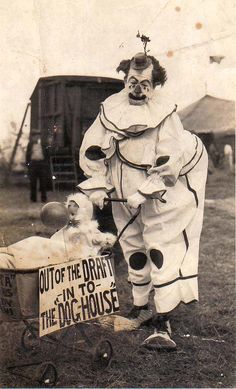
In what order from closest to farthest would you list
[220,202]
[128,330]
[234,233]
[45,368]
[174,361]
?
[45,368], [174,361], [128,330], [234,233], [220,202]

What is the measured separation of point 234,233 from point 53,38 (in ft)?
9.95

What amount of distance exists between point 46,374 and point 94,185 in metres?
1.00

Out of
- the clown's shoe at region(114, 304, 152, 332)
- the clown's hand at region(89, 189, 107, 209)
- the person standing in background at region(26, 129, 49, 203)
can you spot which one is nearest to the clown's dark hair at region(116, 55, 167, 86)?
the clown's hand at region(89, 189, 107, 209)

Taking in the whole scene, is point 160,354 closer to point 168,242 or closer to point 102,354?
point 102,354

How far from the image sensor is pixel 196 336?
322cm

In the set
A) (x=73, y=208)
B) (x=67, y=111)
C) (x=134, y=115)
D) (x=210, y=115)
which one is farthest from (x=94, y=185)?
(x=210, y=115)

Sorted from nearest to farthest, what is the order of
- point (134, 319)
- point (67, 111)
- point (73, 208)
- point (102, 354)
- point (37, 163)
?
1. point (102, 354)
2. point (73, 208)
3. point (134, 319)
4. point (67, 111)
5. point (37, 163)

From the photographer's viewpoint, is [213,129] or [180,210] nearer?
[180,210]

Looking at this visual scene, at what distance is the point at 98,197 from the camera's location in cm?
299

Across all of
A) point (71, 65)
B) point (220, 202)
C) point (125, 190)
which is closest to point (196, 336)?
point (125, 190)

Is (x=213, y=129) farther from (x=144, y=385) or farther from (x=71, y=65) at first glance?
(x=144, y=385)

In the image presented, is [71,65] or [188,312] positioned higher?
[71,65]

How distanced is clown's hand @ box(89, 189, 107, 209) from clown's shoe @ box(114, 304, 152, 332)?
0.70 meters

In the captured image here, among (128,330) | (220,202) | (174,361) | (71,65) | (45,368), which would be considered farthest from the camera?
(220,202)
